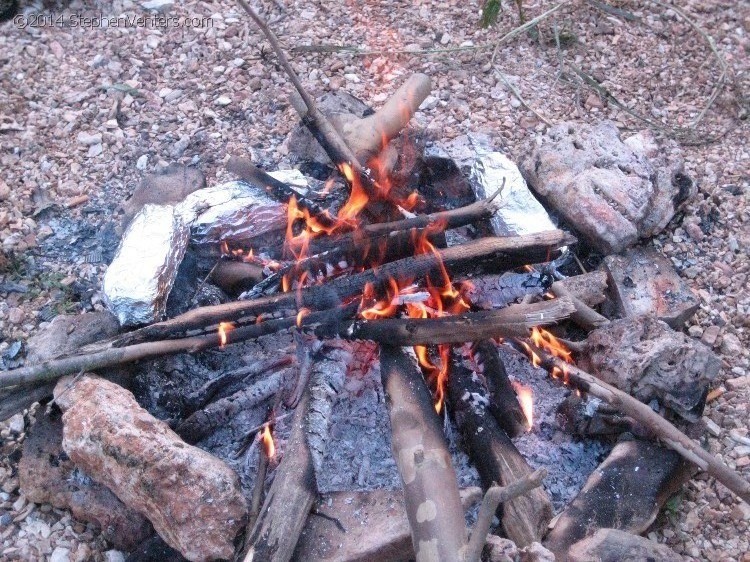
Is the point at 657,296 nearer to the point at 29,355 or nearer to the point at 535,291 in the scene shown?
the point at 535,291

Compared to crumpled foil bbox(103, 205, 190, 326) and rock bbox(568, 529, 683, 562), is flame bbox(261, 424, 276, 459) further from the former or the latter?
rock bbox(568, 529, 683, 562)

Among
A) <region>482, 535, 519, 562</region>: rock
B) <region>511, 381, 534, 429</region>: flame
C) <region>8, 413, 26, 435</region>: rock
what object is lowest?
<region>511, 381, 534, 429</region>: flame

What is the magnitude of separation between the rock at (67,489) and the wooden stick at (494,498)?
122cm

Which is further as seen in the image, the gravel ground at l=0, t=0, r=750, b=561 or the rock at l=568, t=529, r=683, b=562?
the gravel ground at l=0, t=0, r=750, b=561

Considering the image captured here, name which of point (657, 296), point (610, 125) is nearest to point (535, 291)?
point (657, 296)

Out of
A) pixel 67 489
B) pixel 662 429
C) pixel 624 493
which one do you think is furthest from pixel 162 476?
pixel 662 429

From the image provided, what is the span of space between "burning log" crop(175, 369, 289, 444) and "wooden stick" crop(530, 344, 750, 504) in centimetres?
109

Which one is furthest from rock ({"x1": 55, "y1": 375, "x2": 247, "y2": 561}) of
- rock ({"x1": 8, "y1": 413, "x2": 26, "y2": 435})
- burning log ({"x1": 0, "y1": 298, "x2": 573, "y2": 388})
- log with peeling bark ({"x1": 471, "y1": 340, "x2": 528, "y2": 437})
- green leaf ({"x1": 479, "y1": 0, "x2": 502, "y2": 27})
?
green leaf ({"x1": 479, "y1": 0, "x2": 502, "y2": 27})

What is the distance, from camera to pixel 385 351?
96.7 inches

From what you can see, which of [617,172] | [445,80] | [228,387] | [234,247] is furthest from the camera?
[445,80]

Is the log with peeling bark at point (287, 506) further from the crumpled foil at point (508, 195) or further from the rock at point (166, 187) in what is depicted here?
the rock at point (166, 187)

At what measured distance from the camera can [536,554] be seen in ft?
6.03

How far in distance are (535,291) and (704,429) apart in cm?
82

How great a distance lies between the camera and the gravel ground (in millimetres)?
3027
